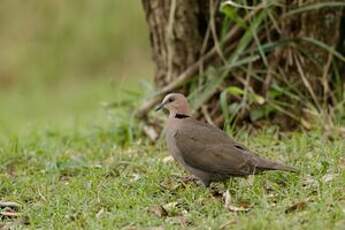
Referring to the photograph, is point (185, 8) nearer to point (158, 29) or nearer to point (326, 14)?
point (158, 29)

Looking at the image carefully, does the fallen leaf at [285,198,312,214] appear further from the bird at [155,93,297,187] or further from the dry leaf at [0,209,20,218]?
the dry leaf at [0,209,20,218]

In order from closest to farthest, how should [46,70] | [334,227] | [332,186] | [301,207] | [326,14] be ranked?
[334,227]
[301,207]
[332,186]
[326,14]
[46,70]

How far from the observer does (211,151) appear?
613 centimetres

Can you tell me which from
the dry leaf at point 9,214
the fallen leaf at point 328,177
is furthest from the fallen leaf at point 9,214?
the fallen leaf at point 328,177

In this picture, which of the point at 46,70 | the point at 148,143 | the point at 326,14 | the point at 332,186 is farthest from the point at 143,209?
the point at 46,70

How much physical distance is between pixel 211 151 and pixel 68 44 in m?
9.43

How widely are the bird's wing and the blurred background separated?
8.50m

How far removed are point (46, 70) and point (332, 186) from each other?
32.1ft

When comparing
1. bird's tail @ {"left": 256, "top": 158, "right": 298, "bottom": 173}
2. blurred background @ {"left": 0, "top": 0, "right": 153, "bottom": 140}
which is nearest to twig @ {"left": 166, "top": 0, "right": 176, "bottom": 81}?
bird's tail @ {"left": 256, "top": 158, "right": 298, "bottom": 173}

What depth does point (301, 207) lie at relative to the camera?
544 centimetres

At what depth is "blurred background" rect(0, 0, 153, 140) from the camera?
594 inches

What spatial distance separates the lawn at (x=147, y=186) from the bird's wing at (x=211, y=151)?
146 millimetres

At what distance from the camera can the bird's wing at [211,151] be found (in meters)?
5.99

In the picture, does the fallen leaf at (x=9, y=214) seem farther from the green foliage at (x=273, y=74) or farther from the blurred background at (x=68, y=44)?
the blurred background at (x=68, y=44)
